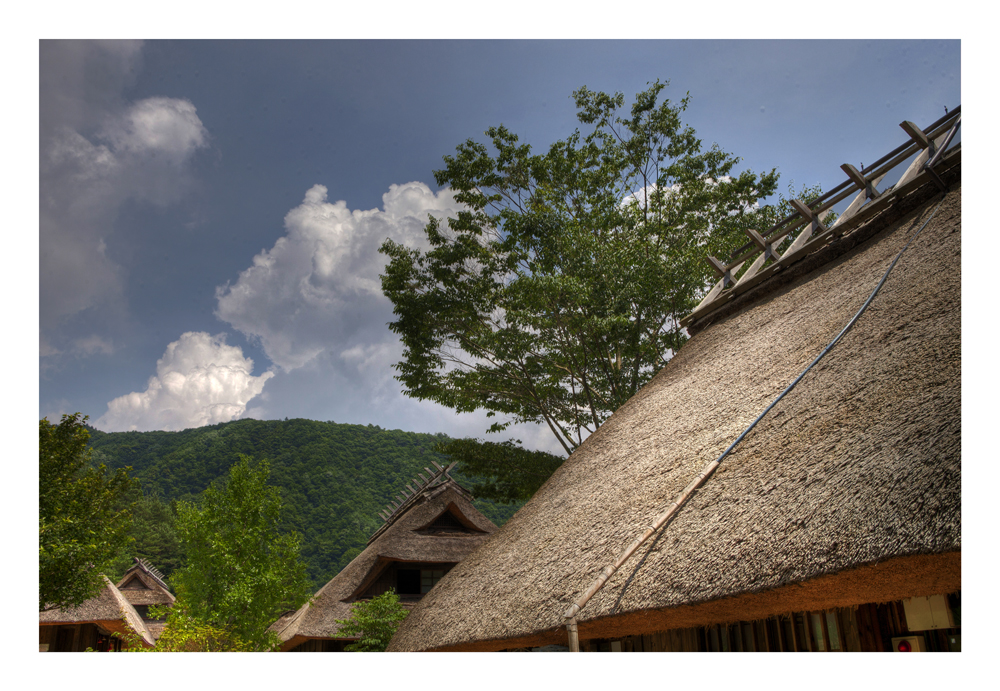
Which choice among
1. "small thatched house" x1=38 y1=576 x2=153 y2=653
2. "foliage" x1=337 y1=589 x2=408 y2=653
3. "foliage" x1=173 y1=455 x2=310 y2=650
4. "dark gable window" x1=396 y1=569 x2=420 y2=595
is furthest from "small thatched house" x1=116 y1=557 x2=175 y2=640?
"foliage" x1=173 y1=455 x2=310 y2=650

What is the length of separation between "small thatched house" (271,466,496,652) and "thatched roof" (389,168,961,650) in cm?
726

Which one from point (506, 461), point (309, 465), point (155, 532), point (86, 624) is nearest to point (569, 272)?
point (506, 461)

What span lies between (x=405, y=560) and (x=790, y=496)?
37.9 ft

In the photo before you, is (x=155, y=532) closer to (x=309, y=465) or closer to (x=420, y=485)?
(x=309, y=465)

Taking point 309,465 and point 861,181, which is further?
point 309,465

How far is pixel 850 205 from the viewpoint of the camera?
5.57 metres

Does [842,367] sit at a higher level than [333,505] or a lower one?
higher

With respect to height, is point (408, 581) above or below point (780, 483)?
below

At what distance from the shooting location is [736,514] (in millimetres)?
2533

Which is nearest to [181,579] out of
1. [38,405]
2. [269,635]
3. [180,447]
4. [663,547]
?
[269,635]

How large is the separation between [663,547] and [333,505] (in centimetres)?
2288

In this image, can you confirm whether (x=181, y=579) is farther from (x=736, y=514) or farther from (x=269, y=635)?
(x=736, y=514)

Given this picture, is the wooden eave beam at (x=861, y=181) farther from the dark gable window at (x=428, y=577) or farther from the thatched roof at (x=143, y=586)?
the thatched roof at (x=143, y=586)

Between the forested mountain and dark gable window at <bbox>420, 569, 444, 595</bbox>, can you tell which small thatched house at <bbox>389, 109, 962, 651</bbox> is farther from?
the forested mountain
